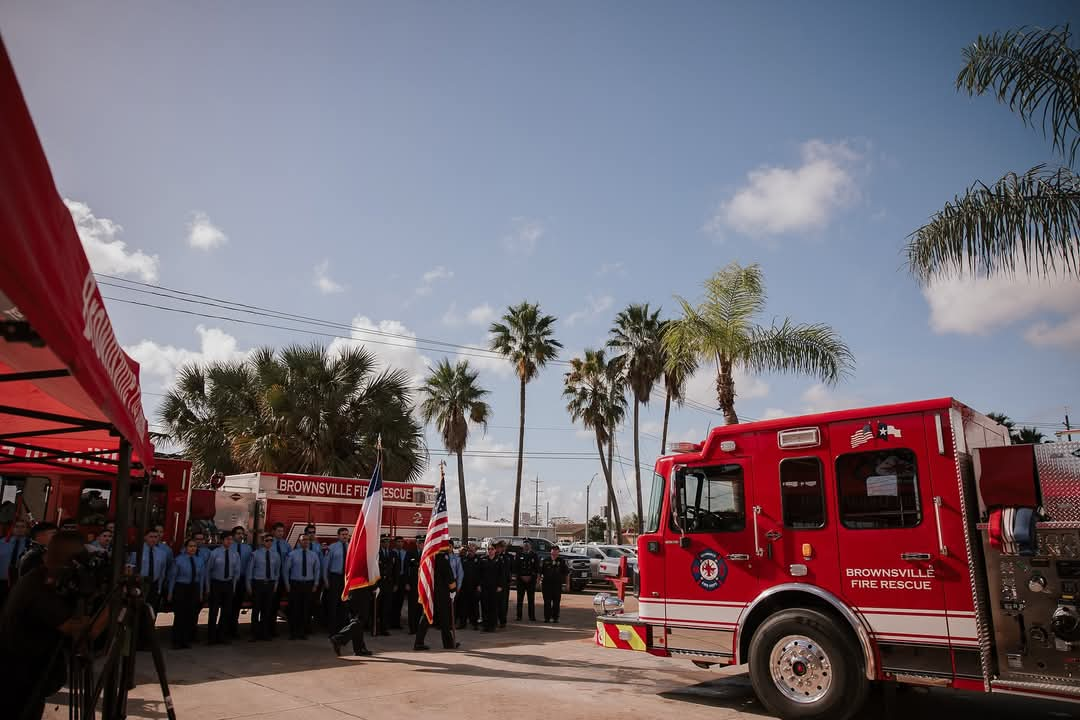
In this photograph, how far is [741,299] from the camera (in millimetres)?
16234

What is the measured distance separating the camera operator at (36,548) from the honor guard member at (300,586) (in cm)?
444

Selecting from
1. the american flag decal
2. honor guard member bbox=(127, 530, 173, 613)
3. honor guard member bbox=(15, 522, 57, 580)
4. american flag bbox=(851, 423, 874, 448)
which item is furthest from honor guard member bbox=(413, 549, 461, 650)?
american flag bbox=(851, 423, 874, 448)

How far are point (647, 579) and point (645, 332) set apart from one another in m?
28.8

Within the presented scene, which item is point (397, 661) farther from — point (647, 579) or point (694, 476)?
point (694, 476)

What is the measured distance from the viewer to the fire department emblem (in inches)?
320

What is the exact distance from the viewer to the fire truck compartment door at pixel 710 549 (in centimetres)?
800

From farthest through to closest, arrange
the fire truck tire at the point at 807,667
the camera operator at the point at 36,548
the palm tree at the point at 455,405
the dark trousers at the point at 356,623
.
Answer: the palm tree at the point at 455,405, the dark trousers at the point at 356,623, the camera operator at the point at 36,548, the fire truck tire at the point at 807,667

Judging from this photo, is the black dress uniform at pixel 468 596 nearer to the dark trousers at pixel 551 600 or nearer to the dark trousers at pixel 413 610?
the dark trousers at pixel 413 610

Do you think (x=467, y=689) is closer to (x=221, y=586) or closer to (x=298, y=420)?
(x=221, y=586)

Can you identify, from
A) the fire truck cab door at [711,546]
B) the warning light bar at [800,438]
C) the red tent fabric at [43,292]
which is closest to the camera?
the red tent fabric at [43,292]

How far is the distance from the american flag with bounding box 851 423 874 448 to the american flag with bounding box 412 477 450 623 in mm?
7299

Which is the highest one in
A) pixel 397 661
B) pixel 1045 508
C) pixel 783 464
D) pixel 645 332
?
pixel 645 332

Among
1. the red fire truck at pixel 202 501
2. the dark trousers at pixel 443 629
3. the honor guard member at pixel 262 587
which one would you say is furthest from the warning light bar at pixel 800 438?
the honor guard member at pixel 262 587

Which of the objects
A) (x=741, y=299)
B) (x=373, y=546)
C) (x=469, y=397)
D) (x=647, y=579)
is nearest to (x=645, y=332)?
(x=469, y=397)
